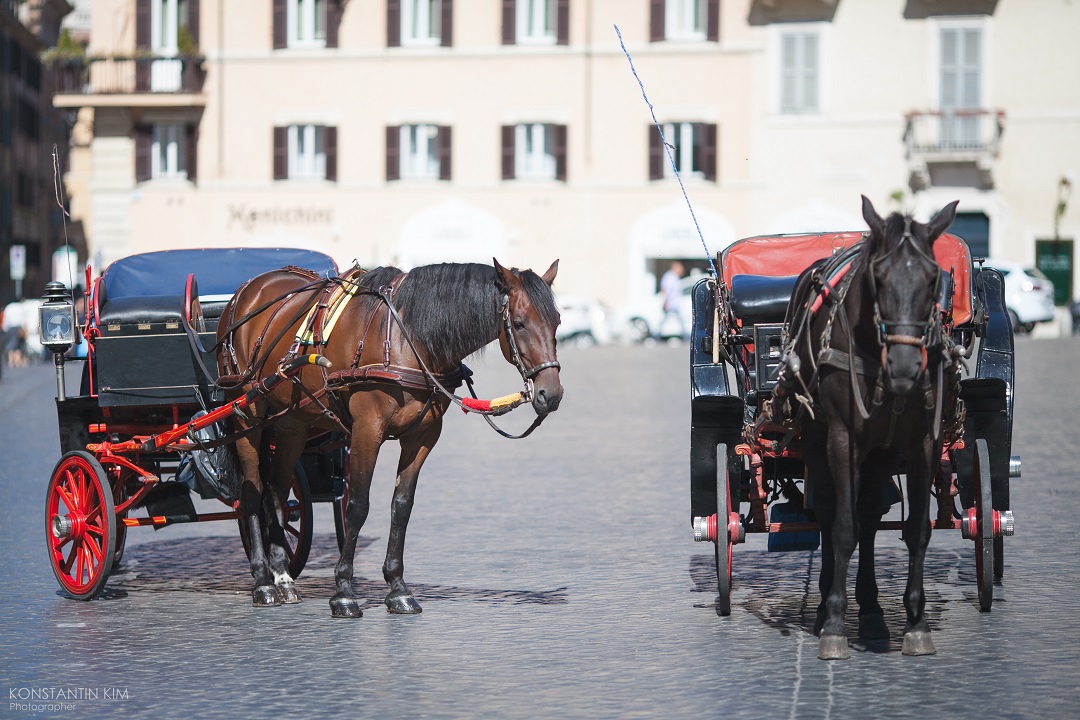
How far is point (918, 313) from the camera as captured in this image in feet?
21.1

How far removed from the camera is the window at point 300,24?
4216 centimetres

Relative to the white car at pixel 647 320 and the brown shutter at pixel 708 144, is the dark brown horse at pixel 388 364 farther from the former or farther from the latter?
the brown shutter at pixel 708 144

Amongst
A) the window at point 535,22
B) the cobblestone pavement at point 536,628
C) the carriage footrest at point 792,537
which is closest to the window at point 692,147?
the window at point 535,22

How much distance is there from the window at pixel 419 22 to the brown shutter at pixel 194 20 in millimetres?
4872

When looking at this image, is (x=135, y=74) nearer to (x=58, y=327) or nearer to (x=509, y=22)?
(x=509, y=22)

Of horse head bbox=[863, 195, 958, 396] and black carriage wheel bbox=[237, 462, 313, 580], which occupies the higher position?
horse head bbox=[863, 195, 958, 396]

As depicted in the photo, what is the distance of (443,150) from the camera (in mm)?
41844

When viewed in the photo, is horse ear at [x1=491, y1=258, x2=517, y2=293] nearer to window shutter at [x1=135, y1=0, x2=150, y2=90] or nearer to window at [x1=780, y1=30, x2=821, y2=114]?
window at [x1=780, y1=30, x2=821, y2=114]

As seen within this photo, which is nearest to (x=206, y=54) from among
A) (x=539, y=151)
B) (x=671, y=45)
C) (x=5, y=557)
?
(x=539, y=151)

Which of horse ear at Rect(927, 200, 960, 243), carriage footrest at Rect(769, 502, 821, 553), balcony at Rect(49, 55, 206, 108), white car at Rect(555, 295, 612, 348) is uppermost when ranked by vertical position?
balcony at Rect(49, 55, 206, 108)

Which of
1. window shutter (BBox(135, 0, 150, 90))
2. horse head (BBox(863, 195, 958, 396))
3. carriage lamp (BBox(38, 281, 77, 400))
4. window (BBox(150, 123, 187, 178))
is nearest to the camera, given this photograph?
horse head (BBox(863, 195, 958, 396))

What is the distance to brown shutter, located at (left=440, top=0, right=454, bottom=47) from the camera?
4169cm

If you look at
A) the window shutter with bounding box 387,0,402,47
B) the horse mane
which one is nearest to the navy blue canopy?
the horse mane

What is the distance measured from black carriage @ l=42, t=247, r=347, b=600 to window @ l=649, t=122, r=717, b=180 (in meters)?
32.5
